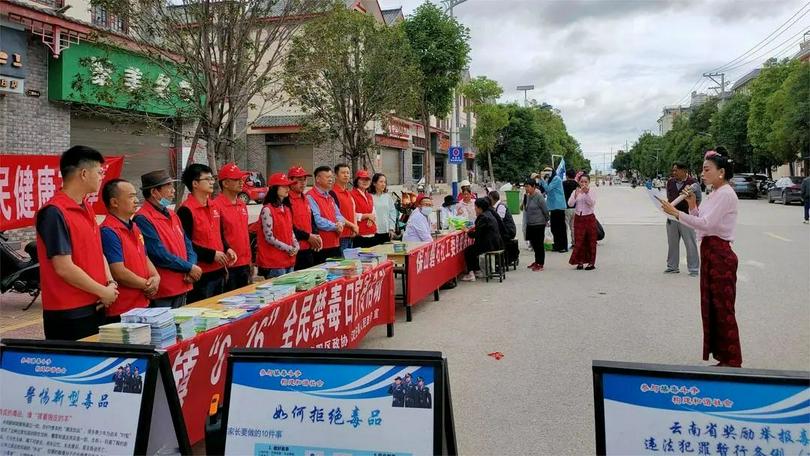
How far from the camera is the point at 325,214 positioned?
295 inches

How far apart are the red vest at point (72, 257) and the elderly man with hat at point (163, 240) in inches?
33.7

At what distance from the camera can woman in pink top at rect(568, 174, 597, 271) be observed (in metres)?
10.9

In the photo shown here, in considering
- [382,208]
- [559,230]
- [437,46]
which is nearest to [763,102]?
[437,46]

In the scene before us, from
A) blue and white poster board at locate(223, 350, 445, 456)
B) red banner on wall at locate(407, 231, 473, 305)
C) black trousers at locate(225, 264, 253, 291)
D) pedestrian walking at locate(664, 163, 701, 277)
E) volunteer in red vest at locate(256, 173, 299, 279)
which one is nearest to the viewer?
blue and white poster board at locate(223, 350, 445, 456)

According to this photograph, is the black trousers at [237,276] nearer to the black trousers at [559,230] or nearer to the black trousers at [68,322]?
the black trousers at [68,322]

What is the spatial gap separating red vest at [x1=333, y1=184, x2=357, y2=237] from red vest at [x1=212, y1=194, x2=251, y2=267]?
7.63ft

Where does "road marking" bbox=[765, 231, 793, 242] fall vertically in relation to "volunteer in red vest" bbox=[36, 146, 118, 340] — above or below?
below

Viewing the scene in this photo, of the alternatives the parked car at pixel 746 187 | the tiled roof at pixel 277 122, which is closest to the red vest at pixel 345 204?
the tiled roof at pixel 277 122

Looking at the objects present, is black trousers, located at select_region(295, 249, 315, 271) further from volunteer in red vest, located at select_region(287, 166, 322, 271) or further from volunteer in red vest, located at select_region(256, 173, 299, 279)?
volunteer in red vest, located at select_region(256, 173, 299, 279)

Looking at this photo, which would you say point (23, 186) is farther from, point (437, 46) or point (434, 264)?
point (437, 46)

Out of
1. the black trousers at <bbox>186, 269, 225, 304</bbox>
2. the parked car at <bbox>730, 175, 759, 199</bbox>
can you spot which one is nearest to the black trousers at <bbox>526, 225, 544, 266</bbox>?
the black trousers at <bbox>186, 269, 225, 304</bbox>

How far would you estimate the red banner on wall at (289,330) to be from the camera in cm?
340

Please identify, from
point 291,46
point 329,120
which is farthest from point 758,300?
point 329,120

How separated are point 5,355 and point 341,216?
5423 millimetres
